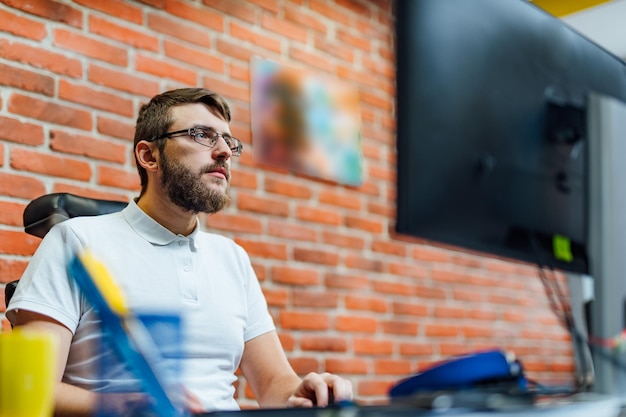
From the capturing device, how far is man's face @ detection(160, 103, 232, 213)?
5.89 feet

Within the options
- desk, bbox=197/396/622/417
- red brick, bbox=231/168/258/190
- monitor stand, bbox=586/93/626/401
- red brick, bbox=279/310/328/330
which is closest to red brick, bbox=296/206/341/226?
red brick, bbox=231/168/258/190

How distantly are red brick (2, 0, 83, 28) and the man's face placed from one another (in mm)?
538

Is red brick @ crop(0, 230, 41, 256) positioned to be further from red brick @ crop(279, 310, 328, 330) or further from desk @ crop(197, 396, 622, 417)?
desk @ crop(197, 396, 622, 417)

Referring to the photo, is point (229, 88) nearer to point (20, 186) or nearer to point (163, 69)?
point (163, 69)

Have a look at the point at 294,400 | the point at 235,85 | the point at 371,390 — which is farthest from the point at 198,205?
the point at 371,390

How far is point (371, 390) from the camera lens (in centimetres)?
290

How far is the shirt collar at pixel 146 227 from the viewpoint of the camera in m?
1.66

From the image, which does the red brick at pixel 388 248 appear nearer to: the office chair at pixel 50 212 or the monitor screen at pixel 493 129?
the office chair at pixel 50 212

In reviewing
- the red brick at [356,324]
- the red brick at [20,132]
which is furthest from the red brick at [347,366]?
the red brick at [20,132]

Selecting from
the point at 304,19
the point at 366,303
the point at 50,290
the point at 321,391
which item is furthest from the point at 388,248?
the point at 321,391

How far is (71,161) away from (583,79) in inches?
56.2

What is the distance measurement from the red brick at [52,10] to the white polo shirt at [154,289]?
2.41 ft

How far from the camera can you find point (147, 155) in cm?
188

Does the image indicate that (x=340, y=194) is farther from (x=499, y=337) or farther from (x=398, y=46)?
(x=398, y=46)
